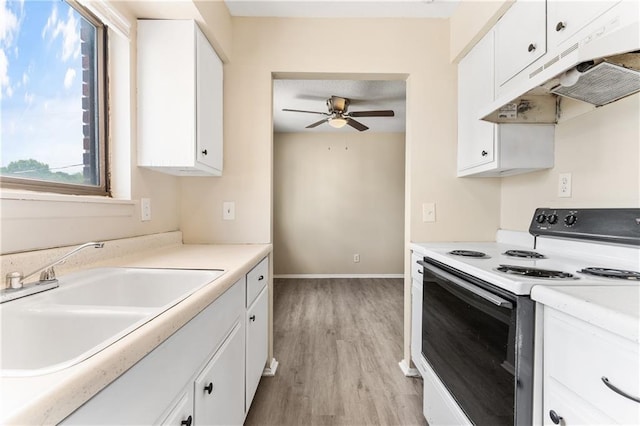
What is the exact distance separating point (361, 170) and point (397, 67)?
2.92 m

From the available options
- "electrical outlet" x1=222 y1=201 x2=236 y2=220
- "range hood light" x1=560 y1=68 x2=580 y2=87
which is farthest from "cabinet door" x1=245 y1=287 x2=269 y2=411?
"range hood light" x1=560 y1=68 x2=580 y2=87

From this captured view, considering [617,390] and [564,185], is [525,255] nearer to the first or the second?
[564,185]

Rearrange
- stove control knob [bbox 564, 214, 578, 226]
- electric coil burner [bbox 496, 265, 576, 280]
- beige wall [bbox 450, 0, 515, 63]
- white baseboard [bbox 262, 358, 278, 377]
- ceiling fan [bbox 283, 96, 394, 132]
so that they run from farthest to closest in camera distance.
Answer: ceiling fan [bbox 283, 96, 394, 132] → white baseboard [bbox 262, 358, 278, 377] → beige wall [bbox 450, 0, 515, 63] → stove control knob [bbox 564, 214, 578, 226] → electric coil burner [bbox 496, 265, 576, 280]

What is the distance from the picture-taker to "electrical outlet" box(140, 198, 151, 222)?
63.6 inches

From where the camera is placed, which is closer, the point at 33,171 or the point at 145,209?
the point at 33,171

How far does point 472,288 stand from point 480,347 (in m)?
0.21

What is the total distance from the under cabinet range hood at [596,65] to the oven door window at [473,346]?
801mm

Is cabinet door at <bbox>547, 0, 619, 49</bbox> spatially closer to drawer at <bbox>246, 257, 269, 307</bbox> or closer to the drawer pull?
the drawer pull

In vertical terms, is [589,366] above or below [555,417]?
above

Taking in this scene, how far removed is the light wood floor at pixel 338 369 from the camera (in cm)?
166

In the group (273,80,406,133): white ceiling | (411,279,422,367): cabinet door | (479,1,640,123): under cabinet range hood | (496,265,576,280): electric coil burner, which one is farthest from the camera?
(273,80,406,133): white ceiling

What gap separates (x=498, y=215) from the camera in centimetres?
206

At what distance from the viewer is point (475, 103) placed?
1812 mm

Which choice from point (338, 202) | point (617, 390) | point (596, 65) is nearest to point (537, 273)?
point (617, 390)
